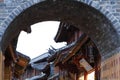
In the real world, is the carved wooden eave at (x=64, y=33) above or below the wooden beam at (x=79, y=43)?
above

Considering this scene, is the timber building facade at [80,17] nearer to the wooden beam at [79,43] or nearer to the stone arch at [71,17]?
the stone arch at [71,17]

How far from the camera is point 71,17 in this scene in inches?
515

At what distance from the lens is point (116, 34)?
11594mm

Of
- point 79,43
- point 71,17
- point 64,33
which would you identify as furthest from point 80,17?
point 64,33

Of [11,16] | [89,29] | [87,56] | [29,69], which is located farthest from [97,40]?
[29,69]

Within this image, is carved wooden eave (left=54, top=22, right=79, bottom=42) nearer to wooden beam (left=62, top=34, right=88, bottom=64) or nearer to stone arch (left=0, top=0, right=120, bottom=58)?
wooden beam (left=62, top=34, right=88, bottom=64)

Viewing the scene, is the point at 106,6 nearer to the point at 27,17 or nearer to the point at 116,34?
the point at 116,34

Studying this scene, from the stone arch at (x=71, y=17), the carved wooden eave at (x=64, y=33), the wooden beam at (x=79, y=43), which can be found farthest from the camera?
the carved wooden eave at (x=64, y=33)

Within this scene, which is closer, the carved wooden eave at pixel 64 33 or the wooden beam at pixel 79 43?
the wooden beam at pixel 79 43

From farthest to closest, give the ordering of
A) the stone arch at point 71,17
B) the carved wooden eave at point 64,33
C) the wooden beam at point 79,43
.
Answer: the carved wooden eave at point 64,33
the wooden beam at point 79,43
the stone arch at point 71,17

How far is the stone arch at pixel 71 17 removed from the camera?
11469mm

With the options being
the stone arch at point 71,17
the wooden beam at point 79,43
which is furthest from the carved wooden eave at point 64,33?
the stone arch at point 71,17

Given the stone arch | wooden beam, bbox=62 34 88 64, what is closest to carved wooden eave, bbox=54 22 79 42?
wooden beam, bbox=62 34 88 64

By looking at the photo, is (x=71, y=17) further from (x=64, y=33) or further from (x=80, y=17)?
(x=64, y=33)
